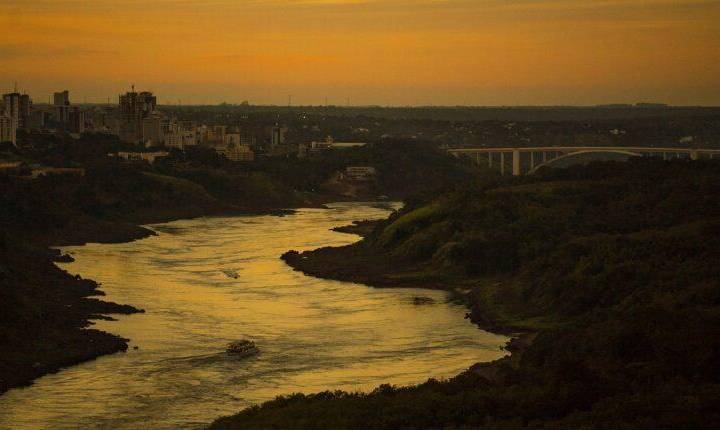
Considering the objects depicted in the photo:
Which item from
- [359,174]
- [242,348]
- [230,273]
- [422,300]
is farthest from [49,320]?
[359,174]

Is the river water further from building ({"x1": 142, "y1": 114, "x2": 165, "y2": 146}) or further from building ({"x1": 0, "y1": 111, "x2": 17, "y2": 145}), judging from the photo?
building ({"x1": 142, "y1": 114, "x2": 165, "y2": 146})

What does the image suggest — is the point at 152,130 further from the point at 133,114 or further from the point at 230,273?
the point at 230,273

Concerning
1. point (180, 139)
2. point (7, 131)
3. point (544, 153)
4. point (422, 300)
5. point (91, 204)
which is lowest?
point (422, 300)

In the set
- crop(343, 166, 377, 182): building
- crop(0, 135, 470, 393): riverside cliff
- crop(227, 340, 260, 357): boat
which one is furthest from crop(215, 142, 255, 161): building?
crop(227, 340, 260, 357): boat

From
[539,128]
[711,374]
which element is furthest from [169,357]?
[539,128]

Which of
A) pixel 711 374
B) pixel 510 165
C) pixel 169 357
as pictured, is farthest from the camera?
pixel 510 165

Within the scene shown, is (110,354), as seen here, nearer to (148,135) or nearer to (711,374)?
→ (711,374)

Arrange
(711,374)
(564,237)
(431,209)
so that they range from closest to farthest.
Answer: (711,374)
(564,237)
(431,209)
